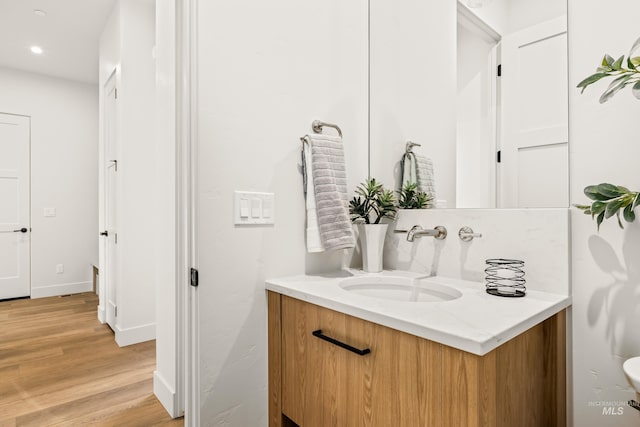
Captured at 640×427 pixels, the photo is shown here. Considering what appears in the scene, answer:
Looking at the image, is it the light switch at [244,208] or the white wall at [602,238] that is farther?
the light switch at [244,208]

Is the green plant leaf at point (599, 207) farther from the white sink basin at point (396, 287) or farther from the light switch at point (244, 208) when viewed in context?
the light switch at point (244, 208)

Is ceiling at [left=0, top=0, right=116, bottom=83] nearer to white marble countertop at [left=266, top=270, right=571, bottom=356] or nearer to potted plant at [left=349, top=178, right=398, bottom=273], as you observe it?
potted plant at [left=349, top=178, right=398, bottom=273]

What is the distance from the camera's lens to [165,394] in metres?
1.80

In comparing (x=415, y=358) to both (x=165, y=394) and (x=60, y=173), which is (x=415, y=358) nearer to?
(x=165, y=394)

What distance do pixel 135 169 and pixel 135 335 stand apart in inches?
49.7

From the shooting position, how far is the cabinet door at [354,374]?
0.84 m

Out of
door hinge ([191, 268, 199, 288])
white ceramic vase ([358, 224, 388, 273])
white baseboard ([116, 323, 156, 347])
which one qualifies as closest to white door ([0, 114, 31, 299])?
white baseboard ([116, 323, 156, 347])

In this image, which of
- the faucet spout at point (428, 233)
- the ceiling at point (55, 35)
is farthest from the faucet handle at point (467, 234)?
the ceiling at point (55, 35)

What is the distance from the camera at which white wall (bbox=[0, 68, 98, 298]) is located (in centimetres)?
409

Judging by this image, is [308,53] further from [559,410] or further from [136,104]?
[136,104]

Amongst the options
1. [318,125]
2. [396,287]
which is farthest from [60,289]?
[396,287]

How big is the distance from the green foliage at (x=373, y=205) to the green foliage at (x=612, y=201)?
73 cm

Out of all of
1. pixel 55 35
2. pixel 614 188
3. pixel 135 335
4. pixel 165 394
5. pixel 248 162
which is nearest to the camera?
pixel 614 188

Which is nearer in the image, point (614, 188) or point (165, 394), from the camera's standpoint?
point (614, 188)
